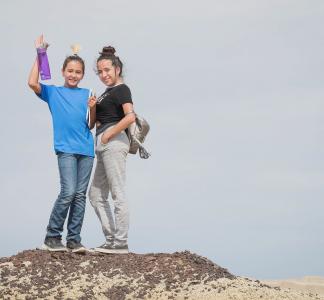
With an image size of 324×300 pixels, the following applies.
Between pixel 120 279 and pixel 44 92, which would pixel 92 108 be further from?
pixel 120 279

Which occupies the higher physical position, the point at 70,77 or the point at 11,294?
the point at 70,77

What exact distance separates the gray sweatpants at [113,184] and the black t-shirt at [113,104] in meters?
0.24

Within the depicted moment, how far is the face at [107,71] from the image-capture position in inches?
337

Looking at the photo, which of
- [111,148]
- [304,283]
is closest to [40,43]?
[111,148]

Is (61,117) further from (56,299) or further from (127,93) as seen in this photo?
(56,299)

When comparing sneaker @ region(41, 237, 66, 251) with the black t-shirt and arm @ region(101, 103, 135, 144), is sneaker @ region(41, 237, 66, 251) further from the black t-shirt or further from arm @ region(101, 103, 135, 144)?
the black t-shirt

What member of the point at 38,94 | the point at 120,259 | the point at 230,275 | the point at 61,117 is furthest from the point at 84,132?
the point at 230,275

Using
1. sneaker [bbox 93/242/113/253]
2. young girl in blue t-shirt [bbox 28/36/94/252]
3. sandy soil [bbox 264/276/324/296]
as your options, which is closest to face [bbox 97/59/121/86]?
young girl in blue t-shirt [bbox 28/36/94/252]

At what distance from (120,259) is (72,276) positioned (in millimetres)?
742

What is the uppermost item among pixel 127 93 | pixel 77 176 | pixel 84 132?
pixel 127 93

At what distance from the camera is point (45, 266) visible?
27.1 feet

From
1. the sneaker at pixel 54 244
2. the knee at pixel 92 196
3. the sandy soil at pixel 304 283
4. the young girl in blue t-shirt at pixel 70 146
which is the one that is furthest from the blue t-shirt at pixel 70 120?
the sandy soil at pixel 304 283

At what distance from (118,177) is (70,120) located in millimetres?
1034

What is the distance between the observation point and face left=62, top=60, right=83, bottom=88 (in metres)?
8.51
